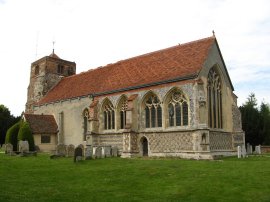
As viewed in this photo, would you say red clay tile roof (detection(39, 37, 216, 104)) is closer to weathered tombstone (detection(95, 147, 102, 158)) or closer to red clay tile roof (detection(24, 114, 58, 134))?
red clay tile roof (detection(24, 114, 58, 134))

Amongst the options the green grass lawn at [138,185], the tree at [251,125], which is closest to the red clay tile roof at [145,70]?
the green grass lawn at [138,185]

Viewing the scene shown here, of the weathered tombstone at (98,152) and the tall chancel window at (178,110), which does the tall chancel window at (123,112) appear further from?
the tall chancel window at (178,110)

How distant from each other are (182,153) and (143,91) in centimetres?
596

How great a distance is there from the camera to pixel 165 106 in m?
23.7

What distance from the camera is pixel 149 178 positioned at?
12344 millimetres

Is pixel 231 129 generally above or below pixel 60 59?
below

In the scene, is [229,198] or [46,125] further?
[46,125]

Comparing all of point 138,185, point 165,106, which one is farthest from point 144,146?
point 138,185

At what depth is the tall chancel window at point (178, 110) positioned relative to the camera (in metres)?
22.8

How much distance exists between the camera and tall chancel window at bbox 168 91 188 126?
74.6ft

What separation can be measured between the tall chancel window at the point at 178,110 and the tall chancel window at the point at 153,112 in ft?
3.25

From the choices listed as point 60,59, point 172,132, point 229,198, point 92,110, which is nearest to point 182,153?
point 172,132

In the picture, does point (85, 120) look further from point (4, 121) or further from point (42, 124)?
point (4, 121)

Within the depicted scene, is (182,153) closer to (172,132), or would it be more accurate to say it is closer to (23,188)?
(172,132)
